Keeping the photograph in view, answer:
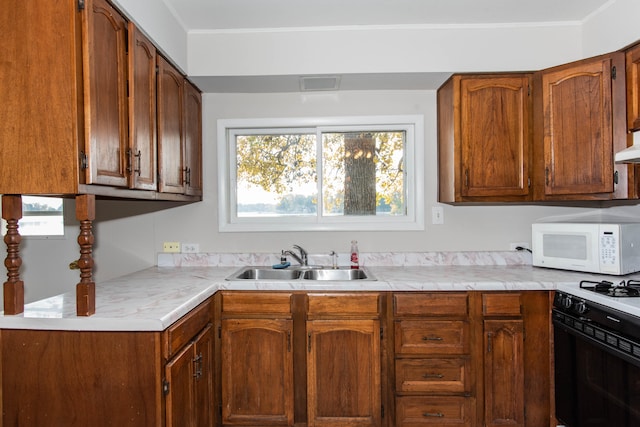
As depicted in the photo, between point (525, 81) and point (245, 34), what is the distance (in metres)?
1.84

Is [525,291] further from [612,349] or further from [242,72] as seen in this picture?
[242,72]

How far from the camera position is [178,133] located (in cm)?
239

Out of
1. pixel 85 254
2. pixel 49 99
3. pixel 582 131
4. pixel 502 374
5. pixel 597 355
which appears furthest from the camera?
pixel 582 131

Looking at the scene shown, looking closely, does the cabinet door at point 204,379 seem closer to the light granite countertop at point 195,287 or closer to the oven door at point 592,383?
the light granite countertop at point 195,287

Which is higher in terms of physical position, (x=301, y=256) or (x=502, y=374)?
(x=301, y=256)

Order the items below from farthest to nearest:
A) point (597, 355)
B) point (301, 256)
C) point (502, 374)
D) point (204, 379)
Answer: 1. point (301, 256)
2. point (502, 374)
3. point (204, 379)
4. point (597, 355)

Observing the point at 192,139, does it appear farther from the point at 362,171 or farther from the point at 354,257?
the point at 354,257

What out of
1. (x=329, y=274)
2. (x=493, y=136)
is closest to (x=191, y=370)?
(x=329, y=274)

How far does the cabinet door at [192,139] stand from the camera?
2.52 meters

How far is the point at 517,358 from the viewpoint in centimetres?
215

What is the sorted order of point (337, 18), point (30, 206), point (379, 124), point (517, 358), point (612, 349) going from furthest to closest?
point (30, 206) → point (379, 124) → point (337, 18) → point (517, 358) → point (612, 349)

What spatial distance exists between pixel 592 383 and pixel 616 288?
48 cm

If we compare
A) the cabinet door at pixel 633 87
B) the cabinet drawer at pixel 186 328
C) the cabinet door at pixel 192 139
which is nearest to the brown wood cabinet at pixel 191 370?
the cabinet drawer at pixel 186 328

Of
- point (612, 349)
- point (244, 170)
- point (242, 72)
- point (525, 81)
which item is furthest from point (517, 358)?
point (242, 72)
